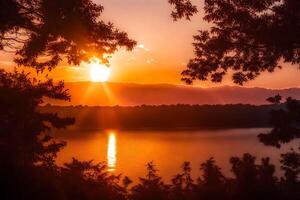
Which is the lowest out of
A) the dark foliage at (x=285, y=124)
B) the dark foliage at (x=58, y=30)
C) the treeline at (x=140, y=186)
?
the treeline at (x=140, y=186)

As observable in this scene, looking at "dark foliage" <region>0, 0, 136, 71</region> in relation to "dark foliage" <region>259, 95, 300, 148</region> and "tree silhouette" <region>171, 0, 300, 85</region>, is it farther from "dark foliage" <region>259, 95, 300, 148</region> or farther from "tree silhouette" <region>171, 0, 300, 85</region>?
"dark foliage" <region>259, 95, 300, 148</region>

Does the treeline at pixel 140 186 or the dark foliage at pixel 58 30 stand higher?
the dark foliage at pixel 58 30

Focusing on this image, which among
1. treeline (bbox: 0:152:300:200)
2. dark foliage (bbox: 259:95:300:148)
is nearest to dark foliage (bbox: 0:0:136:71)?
treeline (bbox: 0:152:300:200)

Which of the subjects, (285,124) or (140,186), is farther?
(285,124)

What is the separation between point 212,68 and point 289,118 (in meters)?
5.80

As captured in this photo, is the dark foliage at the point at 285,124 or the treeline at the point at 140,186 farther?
the dark foliage at the point at 285,124

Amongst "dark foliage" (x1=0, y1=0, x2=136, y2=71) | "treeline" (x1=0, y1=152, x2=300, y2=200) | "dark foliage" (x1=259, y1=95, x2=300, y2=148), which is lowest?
"treeline" (x1=0, y1=152, x2=300, y2=200)

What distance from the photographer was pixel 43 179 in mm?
9977

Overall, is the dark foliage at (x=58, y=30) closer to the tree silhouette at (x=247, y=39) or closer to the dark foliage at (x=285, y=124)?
the tree silhouette at (x=247, y=39)

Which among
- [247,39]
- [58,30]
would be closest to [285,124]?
[247,39]

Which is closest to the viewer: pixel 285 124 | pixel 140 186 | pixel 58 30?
pixel 58 30

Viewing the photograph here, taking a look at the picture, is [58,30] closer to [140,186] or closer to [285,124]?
[140,186]

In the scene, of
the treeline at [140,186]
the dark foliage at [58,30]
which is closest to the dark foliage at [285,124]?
the treeline at [140,186]

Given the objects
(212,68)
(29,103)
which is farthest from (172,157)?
(212,68)
